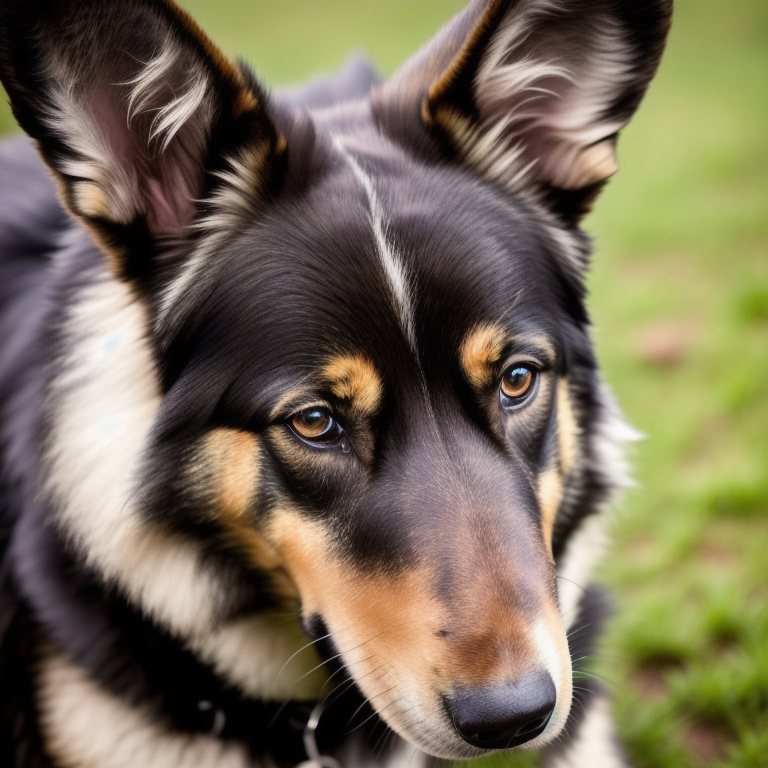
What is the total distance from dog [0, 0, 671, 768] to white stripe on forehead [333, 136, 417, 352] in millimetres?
11

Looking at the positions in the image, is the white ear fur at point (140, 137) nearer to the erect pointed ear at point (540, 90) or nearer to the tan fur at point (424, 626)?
the erect pointed ear at point (540, 90)

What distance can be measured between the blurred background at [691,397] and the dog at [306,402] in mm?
485

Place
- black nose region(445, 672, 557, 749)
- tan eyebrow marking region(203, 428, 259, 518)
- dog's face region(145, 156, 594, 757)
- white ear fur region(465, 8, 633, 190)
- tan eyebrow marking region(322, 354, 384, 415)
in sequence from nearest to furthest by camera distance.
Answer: black nose region(445, 672, 557, 749)
dog's face region(145, 156, 594, 757)
tan eyebrow marking region(322, 354, 384, 415)
tan eyebrow marking region(203, 428, 259, 518)
white ear fur region(465, 8, 633, 190)

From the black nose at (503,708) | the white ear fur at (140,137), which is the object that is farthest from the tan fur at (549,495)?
the white ear fur at (140,137)

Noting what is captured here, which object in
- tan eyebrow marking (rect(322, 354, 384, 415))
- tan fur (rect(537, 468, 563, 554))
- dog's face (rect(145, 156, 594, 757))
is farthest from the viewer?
tan fur (rect(537, 468, 563, 554))

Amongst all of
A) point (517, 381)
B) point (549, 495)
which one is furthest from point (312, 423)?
point (549, 495)

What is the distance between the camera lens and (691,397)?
5.26 metres

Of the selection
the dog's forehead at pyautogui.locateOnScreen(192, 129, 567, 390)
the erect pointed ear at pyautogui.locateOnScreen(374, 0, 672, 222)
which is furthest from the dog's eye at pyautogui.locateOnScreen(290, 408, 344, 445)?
the erect pointed ear at pyautogui.locateOnScreen(374, 0, 672, 222)

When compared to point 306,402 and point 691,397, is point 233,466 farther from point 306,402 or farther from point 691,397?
point 691,397

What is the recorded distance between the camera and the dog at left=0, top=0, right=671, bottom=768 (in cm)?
214

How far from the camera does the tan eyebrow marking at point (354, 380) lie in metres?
2.26

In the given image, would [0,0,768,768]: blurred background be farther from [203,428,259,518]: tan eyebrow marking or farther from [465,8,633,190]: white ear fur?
[203,428,259,518]: tan eyebrow marking

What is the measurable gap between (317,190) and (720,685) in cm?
257

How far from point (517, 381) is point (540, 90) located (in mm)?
959
